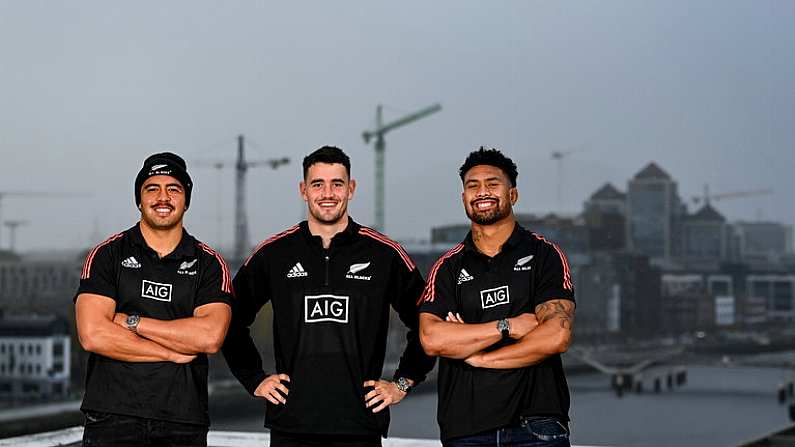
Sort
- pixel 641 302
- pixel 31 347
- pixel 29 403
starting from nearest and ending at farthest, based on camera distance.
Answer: pixel 29 403
pixel 31 347
pixel 641 302

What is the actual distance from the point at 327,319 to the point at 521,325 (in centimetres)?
62

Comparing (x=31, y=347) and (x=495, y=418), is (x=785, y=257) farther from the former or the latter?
(x=495, y=418)

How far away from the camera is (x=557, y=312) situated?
124 inches

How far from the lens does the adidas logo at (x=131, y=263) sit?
3229 millimetres

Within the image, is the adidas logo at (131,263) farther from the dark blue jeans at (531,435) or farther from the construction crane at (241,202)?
the construction crane at (241,202)

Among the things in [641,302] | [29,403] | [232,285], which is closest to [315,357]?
[232,285]

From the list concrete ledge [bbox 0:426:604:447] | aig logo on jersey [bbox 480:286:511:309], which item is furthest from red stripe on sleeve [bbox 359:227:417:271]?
concrete ledge [bbox 0:426:604:447]

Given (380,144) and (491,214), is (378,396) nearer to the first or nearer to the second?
(491,214)

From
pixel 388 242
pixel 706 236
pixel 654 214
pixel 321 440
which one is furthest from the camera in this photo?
pixel 706 236

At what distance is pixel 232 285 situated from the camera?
3.42 meters

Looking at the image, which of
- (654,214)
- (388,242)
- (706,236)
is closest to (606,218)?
(654,214)

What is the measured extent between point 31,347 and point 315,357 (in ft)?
229

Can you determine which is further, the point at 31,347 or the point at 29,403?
the point at 31,347

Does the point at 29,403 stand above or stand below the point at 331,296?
below
